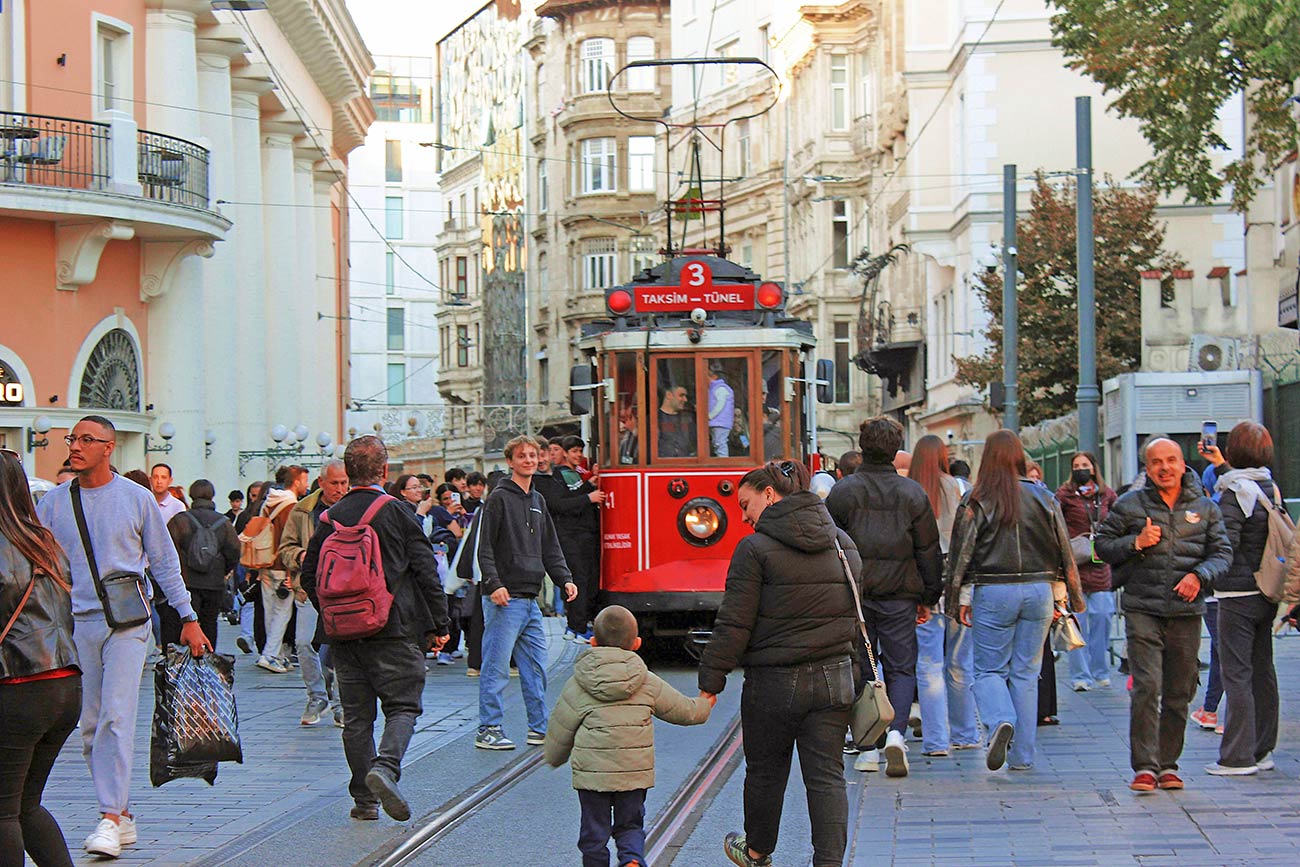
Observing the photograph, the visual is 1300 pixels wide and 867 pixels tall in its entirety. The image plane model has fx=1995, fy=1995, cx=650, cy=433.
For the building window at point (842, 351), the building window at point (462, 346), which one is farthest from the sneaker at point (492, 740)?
the building window at point (462, 346)

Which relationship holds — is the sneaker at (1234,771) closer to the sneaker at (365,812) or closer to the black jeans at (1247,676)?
the black jeans at (1247,676)

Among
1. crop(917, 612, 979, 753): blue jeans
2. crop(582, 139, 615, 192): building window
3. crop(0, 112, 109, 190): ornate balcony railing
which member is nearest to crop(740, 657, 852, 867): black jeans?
crop(917, 612, 979, 753): blue jeans

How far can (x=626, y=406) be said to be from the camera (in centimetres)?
1777

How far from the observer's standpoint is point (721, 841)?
9.18m

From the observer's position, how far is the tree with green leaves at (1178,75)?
78.6 feet

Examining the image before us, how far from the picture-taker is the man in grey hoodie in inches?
486

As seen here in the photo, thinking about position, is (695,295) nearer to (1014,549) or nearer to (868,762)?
(868,762)

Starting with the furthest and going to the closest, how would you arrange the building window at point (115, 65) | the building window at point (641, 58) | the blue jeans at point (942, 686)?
1. the building window at point (641, 58)
2. the building window at point (115, 65)
3. the blue jeans at point (942, 686)

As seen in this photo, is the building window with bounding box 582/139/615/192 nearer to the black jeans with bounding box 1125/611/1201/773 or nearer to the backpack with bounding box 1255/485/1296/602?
the backpack with bounding box 1255/485/1296/602

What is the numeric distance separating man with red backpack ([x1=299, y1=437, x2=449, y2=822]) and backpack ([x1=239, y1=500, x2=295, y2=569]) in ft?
22.1

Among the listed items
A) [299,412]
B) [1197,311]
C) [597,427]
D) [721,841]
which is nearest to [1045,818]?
[721,841]

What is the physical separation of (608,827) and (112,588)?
2663 mm

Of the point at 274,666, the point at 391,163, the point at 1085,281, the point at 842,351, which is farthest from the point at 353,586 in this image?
the point at 391,163

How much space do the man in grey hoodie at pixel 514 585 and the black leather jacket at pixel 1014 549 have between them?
110 inches
